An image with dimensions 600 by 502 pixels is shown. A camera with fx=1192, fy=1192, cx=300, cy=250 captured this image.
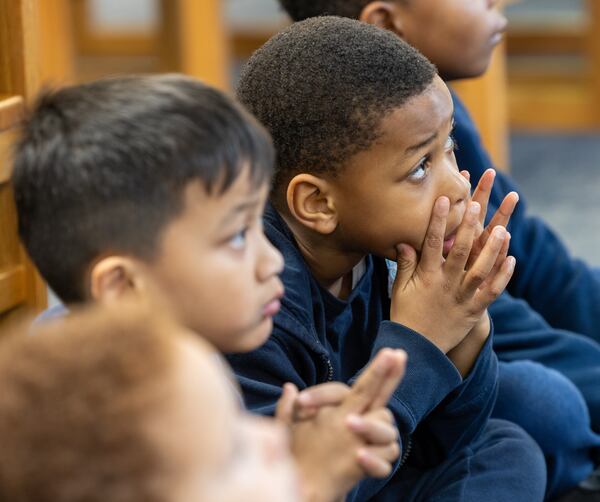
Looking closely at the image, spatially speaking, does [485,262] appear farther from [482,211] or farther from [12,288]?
[12,288]

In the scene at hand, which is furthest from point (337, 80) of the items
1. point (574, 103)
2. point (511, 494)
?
point (574, 103)

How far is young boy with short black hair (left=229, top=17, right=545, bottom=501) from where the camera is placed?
1.14 m

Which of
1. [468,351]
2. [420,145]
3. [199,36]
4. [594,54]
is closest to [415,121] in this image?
[420,145]

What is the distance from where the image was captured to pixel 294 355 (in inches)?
45.4

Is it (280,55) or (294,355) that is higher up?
(280,55)

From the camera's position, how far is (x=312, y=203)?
3.91ft

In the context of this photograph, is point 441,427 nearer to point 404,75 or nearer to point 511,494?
point 511,494

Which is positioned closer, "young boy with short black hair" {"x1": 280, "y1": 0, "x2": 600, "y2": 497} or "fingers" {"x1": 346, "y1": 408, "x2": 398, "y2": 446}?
"fingers" {"x1": 346, "y1": 408, "x2": 398, "y2": 446}

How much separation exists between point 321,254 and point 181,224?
33 centimetres

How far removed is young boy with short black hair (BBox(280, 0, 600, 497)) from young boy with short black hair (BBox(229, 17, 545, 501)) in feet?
0.67

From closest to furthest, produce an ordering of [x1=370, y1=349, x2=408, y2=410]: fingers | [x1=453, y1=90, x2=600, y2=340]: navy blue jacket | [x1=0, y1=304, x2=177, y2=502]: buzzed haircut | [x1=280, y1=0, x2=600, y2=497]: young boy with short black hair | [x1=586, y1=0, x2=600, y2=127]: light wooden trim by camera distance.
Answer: [x1=0, y1=304, x2=177, y2=502]: buzzed haircut, [x1=370, y1=349, x2=408, y2=410]: fingers, [x1=280, y1=0, x2=600, y2=497]: young boy with short black hair, [x1=453, y1=90, x2=600, y2=340]: navy blue jacket, [x1=586, y1=0, x2=600, y2=127]: light wooden trim

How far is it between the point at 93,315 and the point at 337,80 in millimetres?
544

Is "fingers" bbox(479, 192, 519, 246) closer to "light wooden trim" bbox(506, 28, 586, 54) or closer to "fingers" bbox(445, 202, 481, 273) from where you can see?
"fingers" bbox(445, 202, 481, 273)

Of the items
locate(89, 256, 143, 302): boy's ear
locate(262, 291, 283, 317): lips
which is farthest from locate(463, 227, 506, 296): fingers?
locate(89, 256, 143, 302): boy's ear
